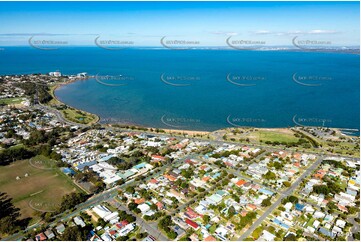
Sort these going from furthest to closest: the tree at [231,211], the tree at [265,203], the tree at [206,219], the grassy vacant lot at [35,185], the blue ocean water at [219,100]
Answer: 1. the blue ocean water at [219,100]
2. the grassy vacant lot at [35,185]
3. the tree at [265,203]
4. the tree at [231,211]
5. the tree at [206,219]

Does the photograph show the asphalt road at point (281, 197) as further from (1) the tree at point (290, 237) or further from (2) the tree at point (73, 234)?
(2) the tree at point (73, 234)

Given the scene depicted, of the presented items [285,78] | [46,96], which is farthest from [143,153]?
[285,78]

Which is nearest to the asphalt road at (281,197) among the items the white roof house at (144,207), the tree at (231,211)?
the tree at (231,211)

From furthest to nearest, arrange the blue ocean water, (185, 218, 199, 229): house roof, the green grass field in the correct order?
the blue ocean water
the green grass field
(185, 218, 199, 229): house roof

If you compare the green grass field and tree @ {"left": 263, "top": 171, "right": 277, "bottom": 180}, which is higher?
tree @ {"left": 263, "top": 171, "right": 277, "bottom": 180}

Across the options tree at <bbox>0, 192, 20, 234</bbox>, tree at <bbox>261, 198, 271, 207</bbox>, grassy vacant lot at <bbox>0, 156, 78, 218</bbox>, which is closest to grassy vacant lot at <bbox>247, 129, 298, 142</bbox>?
tree at <bbox>261, 198, 271, 207</bbox>

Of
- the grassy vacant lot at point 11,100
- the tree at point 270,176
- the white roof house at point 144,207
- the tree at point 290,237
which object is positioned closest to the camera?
the tree at point 290,237

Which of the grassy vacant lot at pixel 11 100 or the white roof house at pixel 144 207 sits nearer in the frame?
the white roof house at pixel 144 207

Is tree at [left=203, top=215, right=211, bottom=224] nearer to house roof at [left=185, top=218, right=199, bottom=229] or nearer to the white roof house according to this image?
house roof at [left=185, top=218, right=199, bottom=229]
